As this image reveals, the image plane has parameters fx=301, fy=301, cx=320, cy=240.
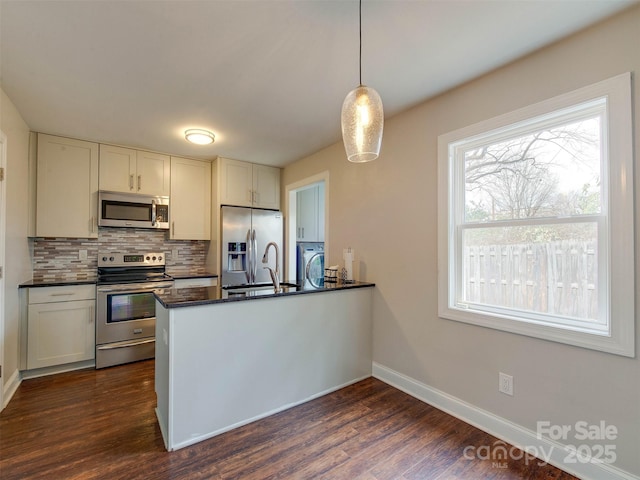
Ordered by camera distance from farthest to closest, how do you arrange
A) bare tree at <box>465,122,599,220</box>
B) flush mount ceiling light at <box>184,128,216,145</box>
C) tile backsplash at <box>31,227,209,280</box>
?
tile backsplash at <box>31,227,209,280</box> → flush mount ceiling light at <box>184,128,216,145</box> → bare tree at <box>465,122,599,220</box>

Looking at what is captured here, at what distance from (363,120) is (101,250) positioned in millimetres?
3609

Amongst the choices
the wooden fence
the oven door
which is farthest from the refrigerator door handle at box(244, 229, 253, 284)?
the wooden fence

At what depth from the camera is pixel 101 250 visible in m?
3.59

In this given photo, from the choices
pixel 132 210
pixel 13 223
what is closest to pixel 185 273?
pixel 132 210

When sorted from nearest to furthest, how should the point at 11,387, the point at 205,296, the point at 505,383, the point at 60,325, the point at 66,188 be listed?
1. the point at 505,383
2. the point at 205,296
3. the point at 11,387
4. the point at 60,325
5. the point at 66,188

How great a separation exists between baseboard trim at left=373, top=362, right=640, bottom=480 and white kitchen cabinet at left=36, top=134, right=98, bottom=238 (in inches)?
142

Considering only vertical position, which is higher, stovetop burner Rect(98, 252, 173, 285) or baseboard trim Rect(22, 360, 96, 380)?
stovetop burner Rect(98, 252, 173, 285)

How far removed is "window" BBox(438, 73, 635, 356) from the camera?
1.53 m

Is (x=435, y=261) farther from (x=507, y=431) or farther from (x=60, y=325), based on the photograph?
(x=60, y=325)

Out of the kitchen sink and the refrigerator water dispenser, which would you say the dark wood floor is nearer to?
the kitchen sink

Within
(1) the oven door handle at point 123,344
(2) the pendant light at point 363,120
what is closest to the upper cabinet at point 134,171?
(1) the oven door handle at point 123,344

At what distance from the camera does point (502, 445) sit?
1.88 m

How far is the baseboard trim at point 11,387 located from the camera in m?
2.35

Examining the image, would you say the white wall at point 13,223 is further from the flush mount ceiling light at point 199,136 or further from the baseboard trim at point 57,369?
the flush mount ceiling light at point 199,136
